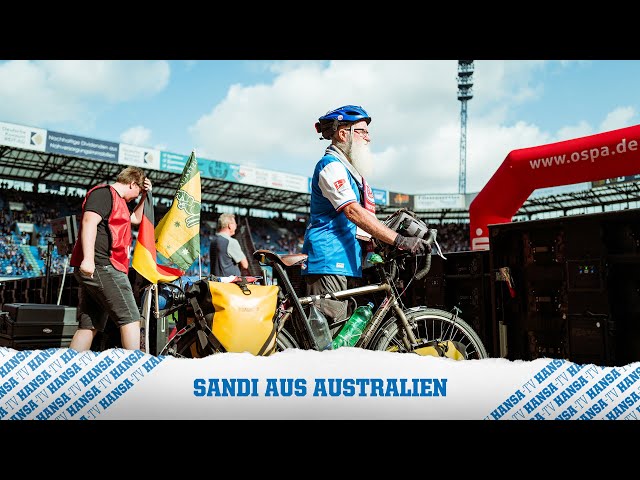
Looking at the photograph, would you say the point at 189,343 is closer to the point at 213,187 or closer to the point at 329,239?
the point at 329,239

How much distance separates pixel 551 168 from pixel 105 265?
4.62 m

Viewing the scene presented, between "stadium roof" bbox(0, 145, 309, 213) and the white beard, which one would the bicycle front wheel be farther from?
"stadium roof" bbox(0, 145, 309, 213)

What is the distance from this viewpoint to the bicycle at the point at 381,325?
101 inches

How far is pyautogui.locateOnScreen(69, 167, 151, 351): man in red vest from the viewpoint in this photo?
3.18 meters

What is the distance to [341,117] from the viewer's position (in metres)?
2.71

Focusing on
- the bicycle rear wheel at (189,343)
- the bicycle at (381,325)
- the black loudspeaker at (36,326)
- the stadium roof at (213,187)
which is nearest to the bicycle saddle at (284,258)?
the bicycle at (381,325)

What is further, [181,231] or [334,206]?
[181,231]

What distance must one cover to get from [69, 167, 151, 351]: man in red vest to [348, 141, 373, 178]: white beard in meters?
1.55

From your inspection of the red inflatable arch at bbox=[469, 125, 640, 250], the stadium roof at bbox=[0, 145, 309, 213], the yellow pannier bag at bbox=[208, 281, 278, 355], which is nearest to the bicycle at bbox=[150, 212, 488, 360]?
the yellow pannier bag at bbox=[208, 281, 278, 355]

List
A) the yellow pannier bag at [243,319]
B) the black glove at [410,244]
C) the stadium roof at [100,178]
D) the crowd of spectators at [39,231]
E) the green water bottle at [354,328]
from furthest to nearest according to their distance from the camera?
1. the stadium roof at [100,178]
2. the crowd of spectators at [39,231]
3. the green water bottle at [354,328]
4. the black glove at [410,244]
5. the yellow pannier bag at [243,319]

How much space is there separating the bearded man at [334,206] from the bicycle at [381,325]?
8 centimetres

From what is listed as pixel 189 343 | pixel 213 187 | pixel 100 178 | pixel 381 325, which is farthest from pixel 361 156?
pixel 100 178

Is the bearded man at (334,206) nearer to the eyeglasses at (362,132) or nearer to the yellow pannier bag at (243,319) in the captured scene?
the eyeglasses at (362,132)

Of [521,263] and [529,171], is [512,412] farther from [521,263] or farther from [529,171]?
[529,171]
